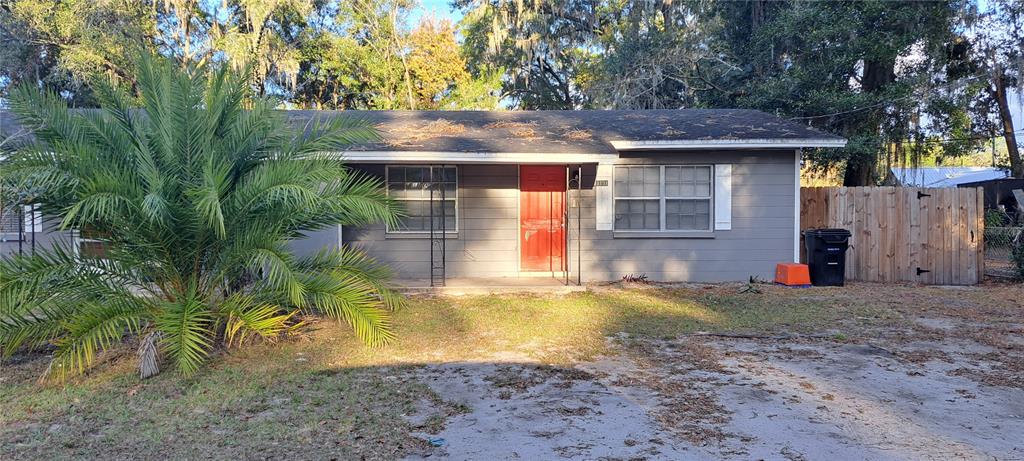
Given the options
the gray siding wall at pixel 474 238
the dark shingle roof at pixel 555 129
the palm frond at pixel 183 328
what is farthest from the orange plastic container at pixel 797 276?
the palm frond at pixel 183 328

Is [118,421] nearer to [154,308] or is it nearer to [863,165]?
[154,308]

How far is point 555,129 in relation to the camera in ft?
37.8

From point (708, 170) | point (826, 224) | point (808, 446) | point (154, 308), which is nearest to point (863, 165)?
point (826, 224)

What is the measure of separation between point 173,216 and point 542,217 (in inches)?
266

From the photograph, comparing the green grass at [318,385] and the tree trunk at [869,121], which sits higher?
the tree trunk at [869,121]

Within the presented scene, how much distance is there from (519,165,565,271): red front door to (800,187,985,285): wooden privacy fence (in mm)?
4385

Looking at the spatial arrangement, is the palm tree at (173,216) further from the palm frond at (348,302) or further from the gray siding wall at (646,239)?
the gray siding wall at (646,239)

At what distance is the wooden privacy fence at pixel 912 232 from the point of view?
1102 centimetres

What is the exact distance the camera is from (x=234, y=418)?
4.34 meters

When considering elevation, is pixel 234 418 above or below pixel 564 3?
below

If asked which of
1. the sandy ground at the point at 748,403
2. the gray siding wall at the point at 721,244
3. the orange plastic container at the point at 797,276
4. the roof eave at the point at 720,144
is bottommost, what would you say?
the sandy ground at the point at 748,403

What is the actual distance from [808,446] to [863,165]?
15436 mm

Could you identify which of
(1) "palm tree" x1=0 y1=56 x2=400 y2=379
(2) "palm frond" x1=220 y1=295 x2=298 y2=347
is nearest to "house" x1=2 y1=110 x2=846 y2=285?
(1) "palm tree" x1=0 y1=56 x2=400 y2=379

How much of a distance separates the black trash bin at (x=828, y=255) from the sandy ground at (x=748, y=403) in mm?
3884
